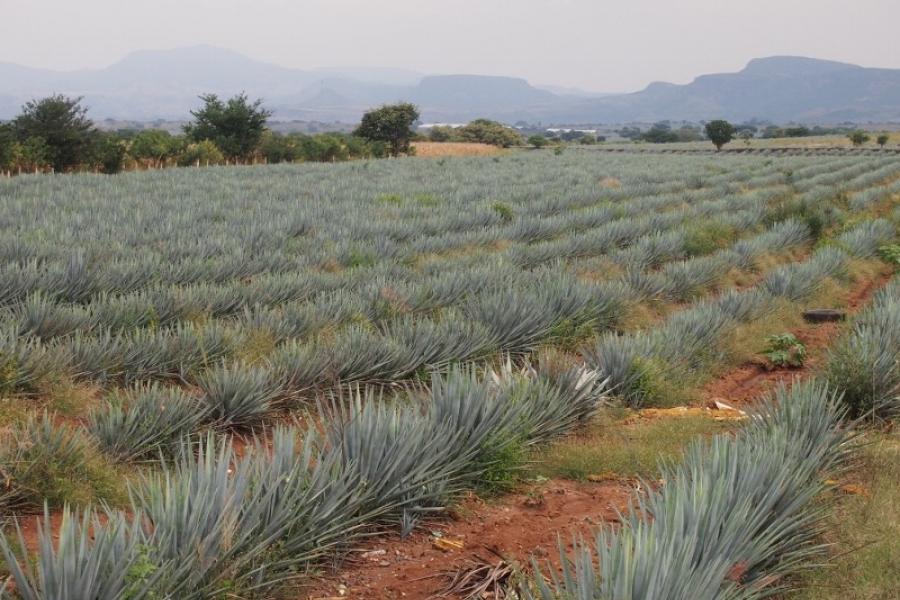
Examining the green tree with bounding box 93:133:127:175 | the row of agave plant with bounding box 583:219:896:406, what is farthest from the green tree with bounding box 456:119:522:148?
the row of agave plant with bounding box 583:219:896:406

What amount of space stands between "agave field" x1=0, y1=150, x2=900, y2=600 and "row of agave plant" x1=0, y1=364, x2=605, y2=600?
1 cm

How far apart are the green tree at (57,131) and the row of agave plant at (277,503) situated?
2617cm

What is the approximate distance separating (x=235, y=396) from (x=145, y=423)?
2.18 feet

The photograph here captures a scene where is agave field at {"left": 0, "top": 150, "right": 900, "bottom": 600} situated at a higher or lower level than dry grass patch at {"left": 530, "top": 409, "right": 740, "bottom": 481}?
higher

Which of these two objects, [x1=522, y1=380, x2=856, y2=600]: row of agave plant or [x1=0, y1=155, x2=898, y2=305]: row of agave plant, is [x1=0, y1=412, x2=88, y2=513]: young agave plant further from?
[x1=0, y1=155, x2=898, y2=305]: row of agave plant

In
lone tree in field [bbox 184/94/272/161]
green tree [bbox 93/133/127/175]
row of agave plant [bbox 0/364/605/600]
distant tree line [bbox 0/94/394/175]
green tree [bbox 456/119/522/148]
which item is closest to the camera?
row of agave plant [bbox 0/364/605/600]

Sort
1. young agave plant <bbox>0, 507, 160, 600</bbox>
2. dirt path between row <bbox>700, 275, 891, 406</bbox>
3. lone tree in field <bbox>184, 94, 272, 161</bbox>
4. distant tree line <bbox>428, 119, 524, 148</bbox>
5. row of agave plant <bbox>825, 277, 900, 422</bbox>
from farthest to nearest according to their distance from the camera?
distant tree line <bbox>428, 119, 524, 148</bbox>
lone tree in field <bbox>184, 94, 272, 161</bbox>
dirt path between row <bbox>700, 275, 891, 406</bbox>
row of agave plant <bbox>825, 277, 900, 422</bbox>
young agave plant <bbox>0, 507, 160, 600</bbox>

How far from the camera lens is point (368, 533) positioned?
343cm

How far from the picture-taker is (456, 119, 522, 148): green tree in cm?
6662

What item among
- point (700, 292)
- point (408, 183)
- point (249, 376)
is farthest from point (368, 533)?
point (408, 183)

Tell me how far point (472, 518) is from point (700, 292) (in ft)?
23.0

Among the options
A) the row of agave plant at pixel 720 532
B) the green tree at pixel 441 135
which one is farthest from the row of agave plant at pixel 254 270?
the green tree at pixel 441 135

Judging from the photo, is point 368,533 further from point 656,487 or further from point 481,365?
point 481,365

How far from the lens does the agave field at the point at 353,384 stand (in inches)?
113
